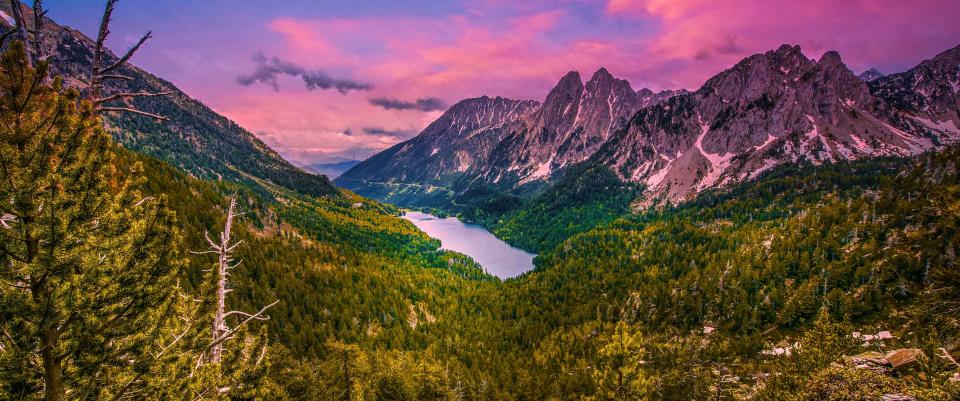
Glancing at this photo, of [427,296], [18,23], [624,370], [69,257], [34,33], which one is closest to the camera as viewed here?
[69,257]

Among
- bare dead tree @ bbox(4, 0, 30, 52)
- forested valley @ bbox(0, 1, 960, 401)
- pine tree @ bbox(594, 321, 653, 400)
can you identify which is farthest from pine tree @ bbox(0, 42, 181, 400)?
pine tree @ bbox(594, 321, 653, 400)

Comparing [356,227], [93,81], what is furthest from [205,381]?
[356,227]

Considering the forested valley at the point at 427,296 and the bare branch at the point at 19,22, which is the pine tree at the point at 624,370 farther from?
the bare branch at the point at 19,22

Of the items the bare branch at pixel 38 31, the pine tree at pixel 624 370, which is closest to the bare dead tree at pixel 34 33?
the bare branch at pixel 38 31

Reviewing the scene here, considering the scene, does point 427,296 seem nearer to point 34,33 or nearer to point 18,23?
point 34,33

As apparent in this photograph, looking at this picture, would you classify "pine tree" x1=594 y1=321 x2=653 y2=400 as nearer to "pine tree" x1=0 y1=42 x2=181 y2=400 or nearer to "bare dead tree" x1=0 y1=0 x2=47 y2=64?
"pine tree" x1=0 y1=42 x2=181 y2=400

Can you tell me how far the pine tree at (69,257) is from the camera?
6305mm

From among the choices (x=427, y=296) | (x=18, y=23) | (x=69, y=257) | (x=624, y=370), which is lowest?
(x=427, y=296)

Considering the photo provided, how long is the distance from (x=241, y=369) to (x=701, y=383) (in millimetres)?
55258

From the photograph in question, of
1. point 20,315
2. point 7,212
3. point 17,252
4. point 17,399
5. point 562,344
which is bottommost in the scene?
point 562,344

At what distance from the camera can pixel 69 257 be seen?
6.57 metres

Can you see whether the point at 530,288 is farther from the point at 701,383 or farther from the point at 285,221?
the point at 285,221

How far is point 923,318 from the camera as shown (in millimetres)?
15562

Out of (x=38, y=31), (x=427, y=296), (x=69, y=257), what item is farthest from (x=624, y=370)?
(x=427, y=296)
